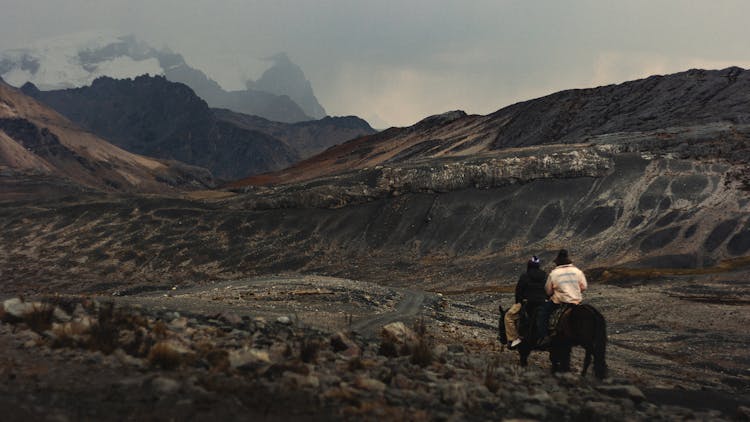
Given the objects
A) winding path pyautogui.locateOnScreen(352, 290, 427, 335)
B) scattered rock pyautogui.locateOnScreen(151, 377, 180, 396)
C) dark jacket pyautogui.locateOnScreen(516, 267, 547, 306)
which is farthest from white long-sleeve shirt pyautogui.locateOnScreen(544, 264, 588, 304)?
scattered rock pyautogui.locateOnScreen(151, 377, 180, 396)

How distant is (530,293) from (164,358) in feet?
29.6

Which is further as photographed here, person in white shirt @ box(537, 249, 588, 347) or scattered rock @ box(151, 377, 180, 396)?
person in white shirt @ box(537, 249, 588, 347)

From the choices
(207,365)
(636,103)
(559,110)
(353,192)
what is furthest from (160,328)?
(559,110)

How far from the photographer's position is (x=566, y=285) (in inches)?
531

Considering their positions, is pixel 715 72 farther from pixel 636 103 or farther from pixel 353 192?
pixel 353 192

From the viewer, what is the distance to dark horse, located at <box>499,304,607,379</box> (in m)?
12.4

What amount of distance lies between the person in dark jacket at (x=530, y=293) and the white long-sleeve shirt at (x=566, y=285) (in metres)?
0.67

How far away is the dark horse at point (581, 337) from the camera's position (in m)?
12.4

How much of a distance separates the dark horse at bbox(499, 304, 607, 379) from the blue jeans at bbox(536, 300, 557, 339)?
0.27 metres

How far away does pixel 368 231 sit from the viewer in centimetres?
7356

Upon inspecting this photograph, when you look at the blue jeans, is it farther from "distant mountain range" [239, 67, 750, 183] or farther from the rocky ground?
"distant mountain range" [239, 67, 750, 183]

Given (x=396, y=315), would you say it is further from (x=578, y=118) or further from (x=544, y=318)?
(x=578, y=118)

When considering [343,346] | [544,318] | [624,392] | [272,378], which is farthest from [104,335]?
[624,392]

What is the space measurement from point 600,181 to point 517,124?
Result: 48.9 metres
